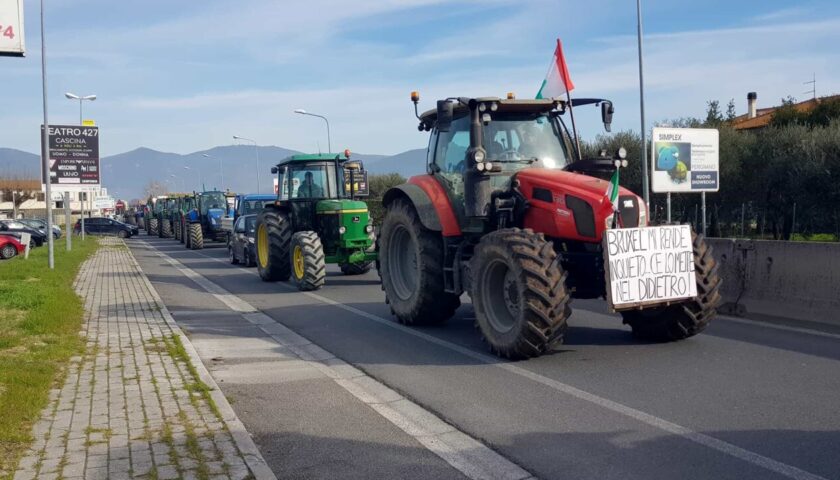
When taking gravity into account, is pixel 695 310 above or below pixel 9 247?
below

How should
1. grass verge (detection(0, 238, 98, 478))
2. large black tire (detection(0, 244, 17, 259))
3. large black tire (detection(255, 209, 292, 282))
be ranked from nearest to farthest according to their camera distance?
1. grass verge (detection(0, 238, 98, 478))
2. large black tire (detection(255, 209, 292, 282))
3. large black tire (detection(0, 244, 17, 259))

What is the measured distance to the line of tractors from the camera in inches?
317

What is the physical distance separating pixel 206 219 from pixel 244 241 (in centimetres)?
1446

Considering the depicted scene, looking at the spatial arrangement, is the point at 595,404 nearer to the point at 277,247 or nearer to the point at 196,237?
the point at 277,247

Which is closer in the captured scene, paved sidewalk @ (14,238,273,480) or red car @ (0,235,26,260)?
paved sidewalk @ (14,238,273,480)

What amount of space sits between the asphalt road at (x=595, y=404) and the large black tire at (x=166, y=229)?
3994cm

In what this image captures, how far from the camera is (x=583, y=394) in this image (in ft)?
22.6

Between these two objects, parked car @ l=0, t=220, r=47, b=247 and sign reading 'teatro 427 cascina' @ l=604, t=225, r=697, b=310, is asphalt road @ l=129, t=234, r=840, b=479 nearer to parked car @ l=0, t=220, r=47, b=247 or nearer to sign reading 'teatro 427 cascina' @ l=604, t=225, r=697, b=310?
sign reading 'teatro 427 cascina' @ l=604, t=225, r=697, b=310

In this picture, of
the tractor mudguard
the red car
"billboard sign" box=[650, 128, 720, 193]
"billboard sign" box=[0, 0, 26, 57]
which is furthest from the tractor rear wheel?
the red car

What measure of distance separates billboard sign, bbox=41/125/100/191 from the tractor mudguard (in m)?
18.2

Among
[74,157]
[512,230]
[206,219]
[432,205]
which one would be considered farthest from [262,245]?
[206,219]

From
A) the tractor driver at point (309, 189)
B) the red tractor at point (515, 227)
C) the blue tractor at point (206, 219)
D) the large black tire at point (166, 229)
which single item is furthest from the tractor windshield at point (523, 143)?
the large black tire at point (166, 229)

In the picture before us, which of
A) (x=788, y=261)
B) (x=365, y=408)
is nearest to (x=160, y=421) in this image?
(x=365, y=408)

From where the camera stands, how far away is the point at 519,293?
26.1 ft
